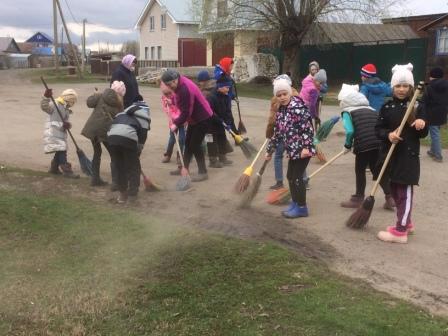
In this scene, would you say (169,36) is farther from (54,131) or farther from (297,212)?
(297,212)

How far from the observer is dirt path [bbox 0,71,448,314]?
4.38 meters

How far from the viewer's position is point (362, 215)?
17.6 feet

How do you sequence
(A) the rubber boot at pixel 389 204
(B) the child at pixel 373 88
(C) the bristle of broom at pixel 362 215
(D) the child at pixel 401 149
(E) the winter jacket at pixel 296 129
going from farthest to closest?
(B) the child at pixel 373 88, (A) the rubber boot at pixel 389 204, (E) the winter jacket at pixel 296 129, (C) the bristle of broom at pixel 362 215, (D) the child at pixel 401 149

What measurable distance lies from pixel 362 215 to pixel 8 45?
312 feet

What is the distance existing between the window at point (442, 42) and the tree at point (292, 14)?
12.3 feet

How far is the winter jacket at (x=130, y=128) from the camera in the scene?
6.16 meters

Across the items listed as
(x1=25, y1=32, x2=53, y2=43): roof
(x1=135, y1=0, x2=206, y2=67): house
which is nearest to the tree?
(x1=135, y1=0, x2=206, y2=67): house

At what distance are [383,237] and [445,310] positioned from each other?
4.60 feet

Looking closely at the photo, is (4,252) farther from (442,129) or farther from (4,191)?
(442,129)

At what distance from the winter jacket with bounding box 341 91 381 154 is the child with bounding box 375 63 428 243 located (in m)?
0.69

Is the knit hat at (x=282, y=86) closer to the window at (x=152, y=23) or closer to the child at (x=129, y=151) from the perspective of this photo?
the child at (x=129, y=151)

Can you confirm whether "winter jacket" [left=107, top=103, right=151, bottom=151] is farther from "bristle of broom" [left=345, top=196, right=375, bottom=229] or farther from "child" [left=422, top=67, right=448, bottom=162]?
"child" [left=422, top=67, right=448, bottom=162]

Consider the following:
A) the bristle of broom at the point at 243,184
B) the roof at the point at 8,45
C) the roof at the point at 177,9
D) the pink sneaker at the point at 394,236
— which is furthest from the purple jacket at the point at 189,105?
the roof at the point at 8,45

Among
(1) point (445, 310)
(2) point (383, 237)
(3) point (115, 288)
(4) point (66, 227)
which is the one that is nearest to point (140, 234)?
(4) point (66, 227)
